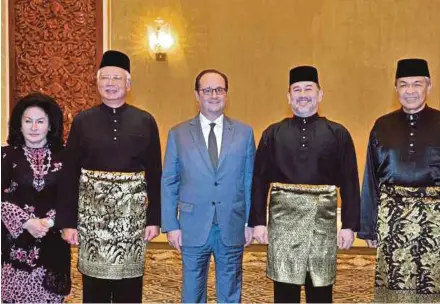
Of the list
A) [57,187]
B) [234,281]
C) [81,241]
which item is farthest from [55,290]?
[234,281]

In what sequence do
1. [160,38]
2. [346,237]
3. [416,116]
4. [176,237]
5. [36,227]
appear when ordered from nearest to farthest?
[36,227], [346,237], [416,116], [176,237], [160,38]

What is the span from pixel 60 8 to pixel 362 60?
3496 millimetres

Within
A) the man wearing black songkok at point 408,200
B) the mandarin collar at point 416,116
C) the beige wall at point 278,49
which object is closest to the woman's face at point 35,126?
the man wearing black songkok at point 408,200

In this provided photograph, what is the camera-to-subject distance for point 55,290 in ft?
10.3

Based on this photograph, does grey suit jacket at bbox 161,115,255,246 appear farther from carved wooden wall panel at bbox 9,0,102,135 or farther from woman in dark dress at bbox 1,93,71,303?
carved wooden wall panel at bbox 9,0,102,135

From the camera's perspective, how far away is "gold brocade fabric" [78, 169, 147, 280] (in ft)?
10.5

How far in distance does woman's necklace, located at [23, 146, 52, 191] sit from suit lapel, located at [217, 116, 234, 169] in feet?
2.98

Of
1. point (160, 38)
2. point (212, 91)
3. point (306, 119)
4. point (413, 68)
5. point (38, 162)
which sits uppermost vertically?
point (160, 38)

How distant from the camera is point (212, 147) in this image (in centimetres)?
344

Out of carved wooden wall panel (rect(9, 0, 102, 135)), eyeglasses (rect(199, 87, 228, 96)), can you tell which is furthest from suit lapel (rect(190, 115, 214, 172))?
carved wooden wall panel (rect(9, 0, 102, 135))

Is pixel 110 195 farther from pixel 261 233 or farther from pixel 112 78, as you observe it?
pixel 261 233

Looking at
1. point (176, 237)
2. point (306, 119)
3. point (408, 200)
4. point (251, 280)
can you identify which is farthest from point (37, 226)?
point (251, 280)

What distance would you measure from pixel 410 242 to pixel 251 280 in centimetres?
216

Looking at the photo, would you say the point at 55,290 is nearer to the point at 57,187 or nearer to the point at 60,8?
the point at 57,187
